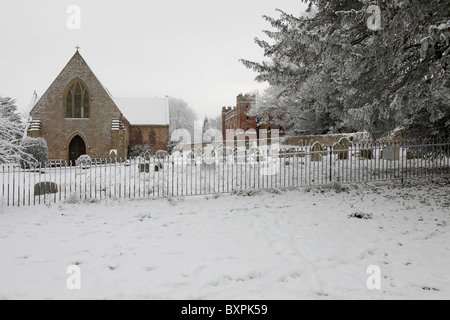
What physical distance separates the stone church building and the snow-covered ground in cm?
1947

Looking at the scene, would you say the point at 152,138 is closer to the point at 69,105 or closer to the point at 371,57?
the point at 69,105

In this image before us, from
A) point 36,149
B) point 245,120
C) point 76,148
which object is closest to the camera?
point 36,149

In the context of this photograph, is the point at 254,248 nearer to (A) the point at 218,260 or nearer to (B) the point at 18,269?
(A) the point at 218,260

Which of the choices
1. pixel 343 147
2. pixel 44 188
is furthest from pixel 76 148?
pixel 343 147

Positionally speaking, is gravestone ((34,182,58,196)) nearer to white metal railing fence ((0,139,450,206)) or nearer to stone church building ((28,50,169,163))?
white metal railing fence ((0,139,450,206))

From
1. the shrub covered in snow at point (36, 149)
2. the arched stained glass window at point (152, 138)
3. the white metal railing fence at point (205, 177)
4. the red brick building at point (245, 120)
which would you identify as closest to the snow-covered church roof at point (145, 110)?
the arched stained glass window at point (152, 138)

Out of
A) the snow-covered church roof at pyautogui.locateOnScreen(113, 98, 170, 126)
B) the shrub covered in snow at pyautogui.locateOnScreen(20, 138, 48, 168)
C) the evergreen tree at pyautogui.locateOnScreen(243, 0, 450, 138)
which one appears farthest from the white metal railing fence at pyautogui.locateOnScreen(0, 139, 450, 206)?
the snow-covered church roof at pyautogui.locateOnScreen(113, 98, 170, 126)

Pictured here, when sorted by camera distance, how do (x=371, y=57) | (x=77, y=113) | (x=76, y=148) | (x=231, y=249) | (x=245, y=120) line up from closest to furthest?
(x=231, y=249)
(x=371, y=57)
(x=77, y=113)
(x=76, y=148)
(x=245, y=120)

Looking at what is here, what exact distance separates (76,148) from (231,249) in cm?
2626

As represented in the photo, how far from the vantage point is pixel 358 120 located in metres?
7.96

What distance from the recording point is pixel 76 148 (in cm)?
2759

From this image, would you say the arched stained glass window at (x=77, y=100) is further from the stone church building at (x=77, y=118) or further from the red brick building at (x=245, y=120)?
the red brick building at (x=245, y=120)

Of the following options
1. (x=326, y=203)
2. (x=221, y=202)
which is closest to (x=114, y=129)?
(x=221, y=202)
